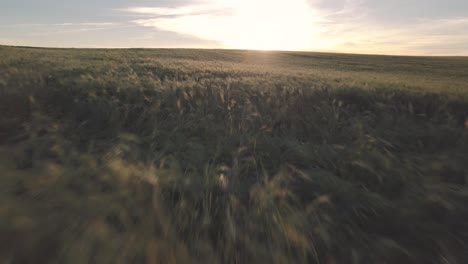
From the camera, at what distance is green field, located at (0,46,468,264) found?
5.40ft

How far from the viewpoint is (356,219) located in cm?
214

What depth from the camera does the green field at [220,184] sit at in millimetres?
1646

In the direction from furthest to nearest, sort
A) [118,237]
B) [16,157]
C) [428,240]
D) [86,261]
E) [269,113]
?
[269,113], [16,157], [428,240], [118,237], [86,261]

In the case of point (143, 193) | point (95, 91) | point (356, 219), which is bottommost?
point (356, 219)

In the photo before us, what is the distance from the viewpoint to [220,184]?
2438 mm

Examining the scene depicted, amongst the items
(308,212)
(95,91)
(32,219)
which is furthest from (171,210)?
(95,91)

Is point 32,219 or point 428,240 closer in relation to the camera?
point 32,219

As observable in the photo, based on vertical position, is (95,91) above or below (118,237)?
above

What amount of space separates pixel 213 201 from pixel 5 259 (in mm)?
1355

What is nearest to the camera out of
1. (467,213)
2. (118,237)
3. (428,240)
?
(118,237)

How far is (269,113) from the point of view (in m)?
4.76

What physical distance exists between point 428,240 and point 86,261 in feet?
7.50

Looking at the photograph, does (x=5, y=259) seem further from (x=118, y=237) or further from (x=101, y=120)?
(x=101, y=120)

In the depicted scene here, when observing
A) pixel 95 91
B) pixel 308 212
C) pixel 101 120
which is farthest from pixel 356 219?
pixel 95 91
